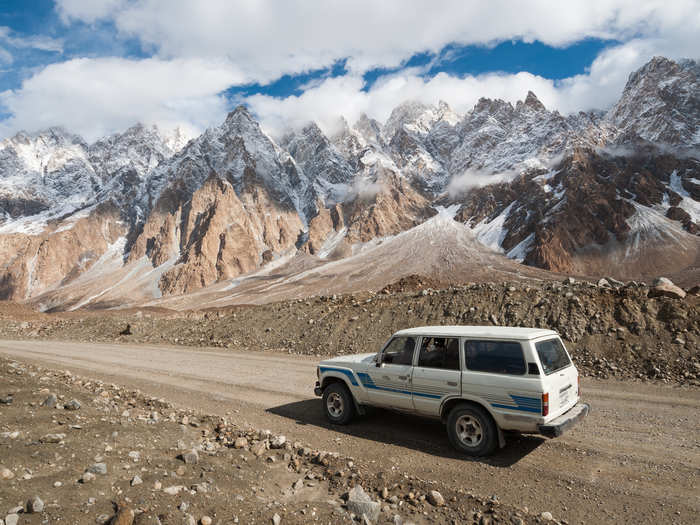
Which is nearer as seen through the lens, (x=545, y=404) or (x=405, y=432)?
(x=545, y=404)

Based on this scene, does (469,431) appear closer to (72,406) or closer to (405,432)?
(405,432)

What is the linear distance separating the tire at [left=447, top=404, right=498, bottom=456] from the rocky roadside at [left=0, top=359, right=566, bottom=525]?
3.74 ft

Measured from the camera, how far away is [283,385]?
13172 millimetres

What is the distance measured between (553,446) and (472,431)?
5.62 feet

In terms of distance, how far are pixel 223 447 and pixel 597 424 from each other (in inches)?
306

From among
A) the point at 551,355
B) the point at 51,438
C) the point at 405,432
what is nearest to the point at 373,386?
the point at 405,432

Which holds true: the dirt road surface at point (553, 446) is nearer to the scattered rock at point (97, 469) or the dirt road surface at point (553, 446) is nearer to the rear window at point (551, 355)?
the rear window at point (551, 355)

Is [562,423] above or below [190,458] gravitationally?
above

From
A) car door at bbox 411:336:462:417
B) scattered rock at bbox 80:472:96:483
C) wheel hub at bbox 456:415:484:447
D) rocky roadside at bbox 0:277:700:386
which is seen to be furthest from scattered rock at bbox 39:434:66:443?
rocky roadside at bbox 0:277:700:386

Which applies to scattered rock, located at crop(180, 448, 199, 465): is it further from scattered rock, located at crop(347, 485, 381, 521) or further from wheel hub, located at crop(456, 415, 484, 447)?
wheel hub, located at crop(456, 415, 484, 447)

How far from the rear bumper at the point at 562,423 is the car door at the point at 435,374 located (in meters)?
1.47

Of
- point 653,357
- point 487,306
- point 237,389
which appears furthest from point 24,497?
point 487,306

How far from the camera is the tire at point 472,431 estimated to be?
281 inches

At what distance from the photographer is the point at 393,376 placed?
27.1 ft
